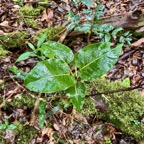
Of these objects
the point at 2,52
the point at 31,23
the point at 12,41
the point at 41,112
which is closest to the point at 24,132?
the point at 41,112

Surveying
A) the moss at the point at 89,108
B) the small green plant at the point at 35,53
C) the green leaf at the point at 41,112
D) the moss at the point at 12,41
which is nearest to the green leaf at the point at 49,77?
the green leaf at the point at 41,112

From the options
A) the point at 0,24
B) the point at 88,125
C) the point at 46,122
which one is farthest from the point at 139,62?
the point at 0,24

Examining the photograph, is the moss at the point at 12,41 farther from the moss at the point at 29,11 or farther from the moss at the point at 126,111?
the moss at the point at 126,111

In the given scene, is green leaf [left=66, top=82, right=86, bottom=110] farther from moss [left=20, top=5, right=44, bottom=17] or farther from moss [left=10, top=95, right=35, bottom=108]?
moss [left=20, top=5, right=44, bottom=17]

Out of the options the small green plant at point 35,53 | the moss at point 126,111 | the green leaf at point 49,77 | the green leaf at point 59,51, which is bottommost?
the moss at point 126,111

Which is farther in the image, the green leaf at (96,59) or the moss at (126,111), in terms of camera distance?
the moss at (126,111)

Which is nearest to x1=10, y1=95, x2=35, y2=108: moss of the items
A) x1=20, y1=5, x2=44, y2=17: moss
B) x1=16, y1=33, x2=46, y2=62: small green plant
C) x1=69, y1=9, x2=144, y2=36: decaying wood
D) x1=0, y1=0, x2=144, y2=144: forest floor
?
x1=0, y1=0, x2=144, y2=144: forest floor
